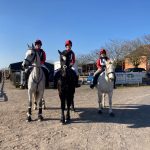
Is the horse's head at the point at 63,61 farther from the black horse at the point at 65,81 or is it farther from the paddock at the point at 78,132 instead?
the paddock at the point at 78,132

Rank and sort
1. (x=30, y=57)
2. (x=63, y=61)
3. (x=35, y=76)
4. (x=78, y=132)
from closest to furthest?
(x=78, y=132)
(x=63, y=61)
(x=30, y=57)
(x=35, y=76)

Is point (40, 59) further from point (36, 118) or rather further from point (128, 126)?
point (128, 126)

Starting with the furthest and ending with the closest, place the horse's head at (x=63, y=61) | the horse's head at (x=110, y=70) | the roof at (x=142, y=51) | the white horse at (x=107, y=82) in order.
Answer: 1. the roof at (x=142, y=51)
2. the white horse at (x=107, y=82)
3. the horse's head at (x=110, y=70)
4. the horse's head at (x=63, y=61)

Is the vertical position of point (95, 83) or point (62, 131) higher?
point (95, 83)

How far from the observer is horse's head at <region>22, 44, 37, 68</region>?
36.5 feet

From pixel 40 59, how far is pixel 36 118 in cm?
220

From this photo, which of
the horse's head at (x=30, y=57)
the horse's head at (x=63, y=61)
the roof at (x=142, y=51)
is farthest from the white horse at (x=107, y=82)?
the roof at (x=142, y=51)

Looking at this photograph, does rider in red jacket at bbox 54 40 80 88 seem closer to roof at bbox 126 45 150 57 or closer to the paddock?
the paddock

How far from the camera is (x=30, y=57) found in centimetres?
1126

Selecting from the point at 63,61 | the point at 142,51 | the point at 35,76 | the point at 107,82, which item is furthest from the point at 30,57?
the point at 142,51

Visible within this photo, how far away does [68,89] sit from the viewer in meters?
11.5

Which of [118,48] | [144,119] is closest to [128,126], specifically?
[144,119]

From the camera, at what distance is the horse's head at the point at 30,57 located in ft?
36.5

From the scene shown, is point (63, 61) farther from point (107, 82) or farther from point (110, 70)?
point (107, 82)
